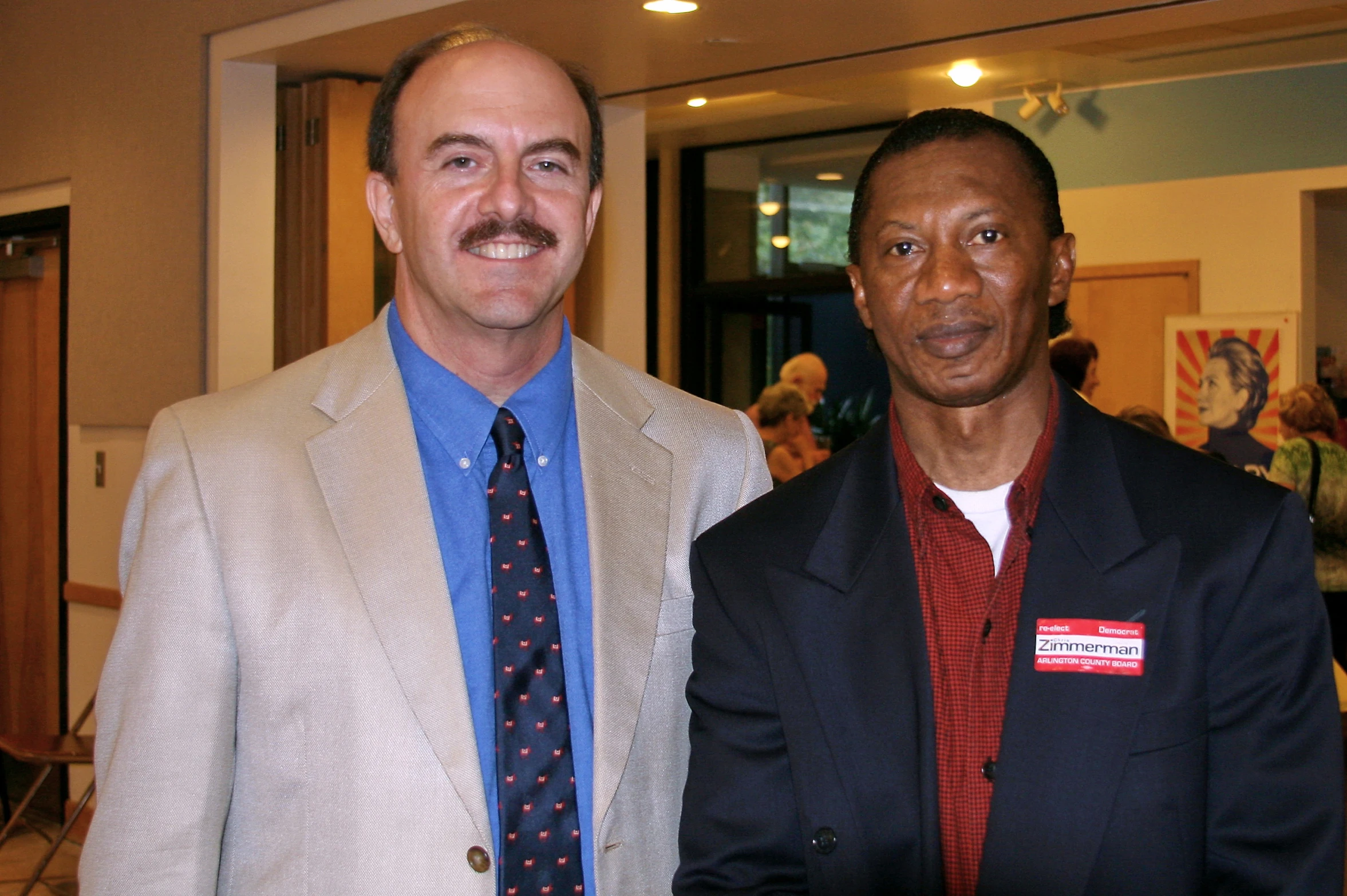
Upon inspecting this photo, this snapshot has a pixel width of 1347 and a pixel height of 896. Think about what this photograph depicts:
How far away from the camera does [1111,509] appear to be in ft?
5.37

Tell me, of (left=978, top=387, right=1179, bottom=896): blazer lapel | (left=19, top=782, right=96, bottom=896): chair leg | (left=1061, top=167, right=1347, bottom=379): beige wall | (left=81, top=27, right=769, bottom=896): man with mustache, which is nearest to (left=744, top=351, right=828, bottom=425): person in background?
(left=1061, top=167, right=1347, bottom=379): beige wall

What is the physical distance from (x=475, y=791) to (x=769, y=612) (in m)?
0.44

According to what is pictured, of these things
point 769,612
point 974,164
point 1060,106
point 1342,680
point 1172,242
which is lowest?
point 1342,680

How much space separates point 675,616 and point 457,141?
75 cm

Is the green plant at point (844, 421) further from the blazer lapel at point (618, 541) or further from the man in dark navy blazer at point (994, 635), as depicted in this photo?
the man in dark navy blazer at point (994, 635)

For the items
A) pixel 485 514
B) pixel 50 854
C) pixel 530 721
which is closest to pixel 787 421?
pixel 50 854

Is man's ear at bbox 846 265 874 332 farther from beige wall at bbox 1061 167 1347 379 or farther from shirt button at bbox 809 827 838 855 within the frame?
beige wall at bbox 1061 167 1347 379

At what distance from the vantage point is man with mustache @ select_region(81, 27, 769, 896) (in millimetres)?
1688

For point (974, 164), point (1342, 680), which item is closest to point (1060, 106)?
point (1342, 680)

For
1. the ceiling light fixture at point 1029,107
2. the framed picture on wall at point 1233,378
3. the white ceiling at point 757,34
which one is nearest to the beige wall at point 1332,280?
the framed picture on wall at point 1233,378

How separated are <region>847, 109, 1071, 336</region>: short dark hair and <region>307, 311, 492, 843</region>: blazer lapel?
2.24 ft

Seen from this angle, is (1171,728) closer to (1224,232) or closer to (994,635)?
(994,635)

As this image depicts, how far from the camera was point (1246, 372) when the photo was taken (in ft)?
27.0

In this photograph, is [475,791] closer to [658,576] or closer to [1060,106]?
[658,576]
